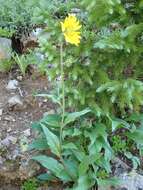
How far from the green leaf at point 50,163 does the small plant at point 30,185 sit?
27cm

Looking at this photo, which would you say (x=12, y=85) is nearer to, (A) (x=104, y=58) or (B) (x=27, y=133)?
(B) (x=27, y=133)

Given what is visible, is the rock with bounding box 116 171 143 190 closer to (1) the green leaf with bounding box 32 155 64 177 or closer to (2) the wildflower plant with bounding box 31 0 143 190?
(2) the wildflower plant with bounding box 31 0 143 190

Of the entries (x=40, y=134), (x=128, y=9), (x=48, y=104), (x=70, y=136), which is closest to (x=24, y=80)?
(x=48, y=104)

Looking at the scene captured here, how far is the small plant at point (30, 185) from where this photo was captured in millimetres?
3990

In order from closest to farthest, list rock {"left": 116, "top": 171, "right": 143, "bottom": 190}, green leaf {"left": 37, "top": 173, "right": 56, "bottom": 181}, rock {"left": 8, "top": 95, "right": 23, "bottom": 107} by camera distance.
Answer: rock {"left": 116, "top": 171, "right": 143, "bottom": 190}, green leaf {"left": 37, "top": 173, "right": 56, "bottom": 181}, rock {"left": 8, "top": 95, "right": 23, "bottom": 107}

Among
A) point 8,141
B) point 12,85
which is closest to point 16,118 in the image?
point 8,141

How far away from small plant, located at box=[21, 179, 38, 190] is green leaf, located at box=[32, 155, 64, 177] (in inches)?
10.7

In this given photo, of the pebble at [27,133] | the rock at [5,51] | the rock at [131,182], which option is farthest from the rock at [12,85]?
the rock at [131,182]

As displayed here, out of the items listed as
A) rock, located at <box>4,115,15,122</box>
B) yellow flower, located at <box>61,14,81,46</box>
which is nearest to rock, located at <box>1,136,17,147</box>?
rock, located at <box>4,115,15,122</box>

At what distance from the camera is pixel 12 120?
4551mm

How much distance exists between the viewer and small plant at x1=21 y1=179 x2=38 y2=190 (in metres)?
3.99

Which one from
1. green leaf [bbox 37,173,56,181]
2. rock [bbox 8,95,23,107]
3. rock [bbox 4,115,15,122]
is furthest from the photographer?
rock [bbox 8,95,23,107]

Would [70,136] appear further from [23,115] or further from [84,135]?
[23,115]

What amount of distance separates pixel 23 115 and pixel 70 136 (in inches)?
31.5
